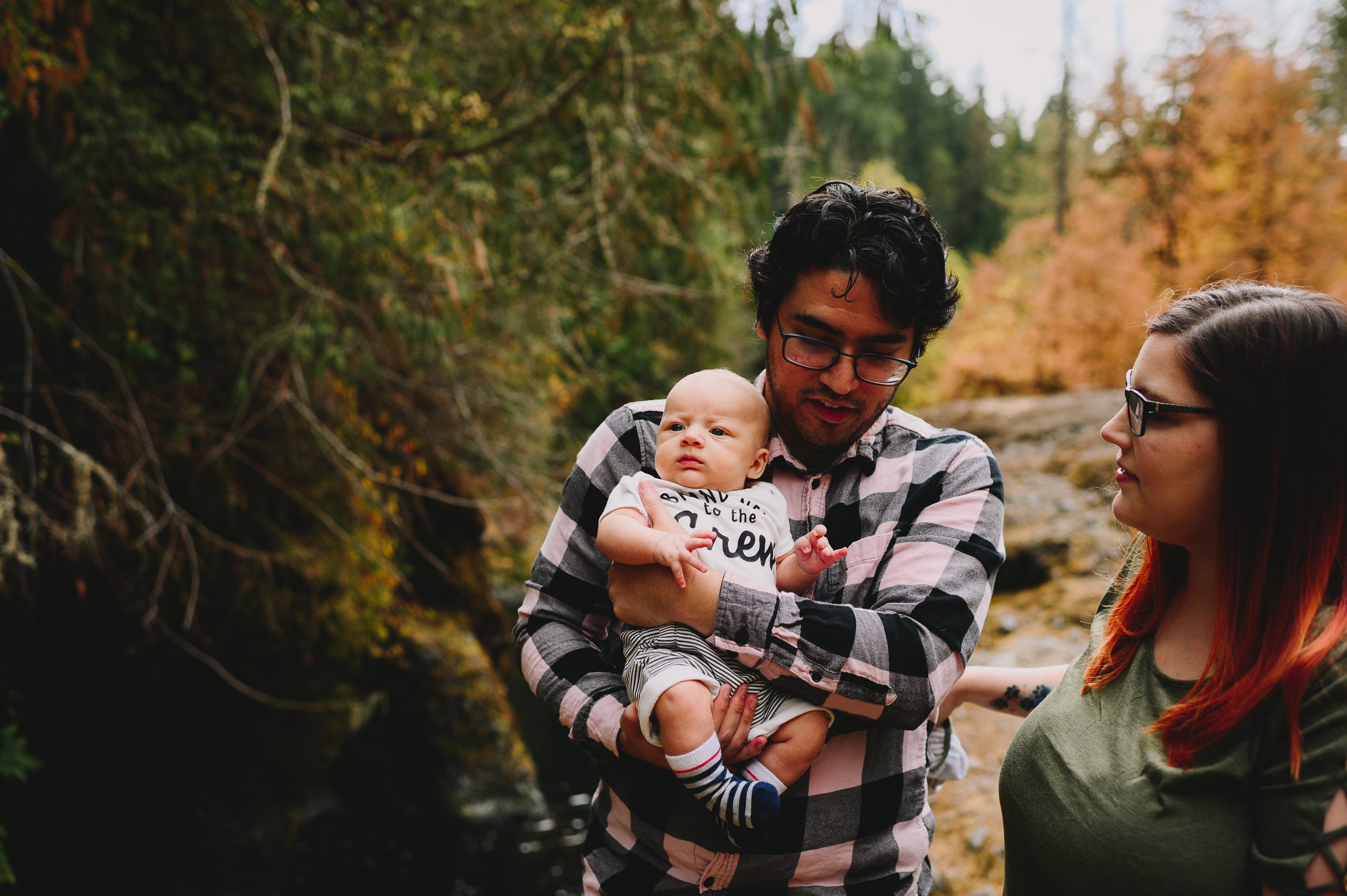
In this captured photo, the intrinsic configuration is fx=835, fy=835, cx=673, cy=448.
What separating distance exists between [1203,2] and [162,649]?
14557 mm

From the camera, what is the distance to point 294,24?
3789 millimetres

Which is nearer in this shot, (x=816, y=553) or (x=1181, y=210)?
(x=816, y=553)

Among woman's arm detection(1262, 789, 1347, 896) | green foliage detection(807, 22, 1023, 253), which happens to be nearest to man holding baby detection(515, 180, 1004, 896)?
woman's arm detection(1262, 789, 1347, 896)

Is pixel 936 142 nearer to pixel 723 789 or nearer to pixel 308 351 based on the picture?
pixel 308 351

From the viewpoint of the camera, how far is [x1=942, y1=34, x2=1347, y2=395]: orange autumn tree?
10.8 meters

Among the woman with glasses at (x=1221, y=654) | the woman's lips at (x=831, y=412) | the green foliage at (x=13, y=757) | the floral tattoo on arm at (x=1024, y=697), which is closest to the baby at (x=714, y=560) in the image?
the woman's lips at (x=831, y=412)

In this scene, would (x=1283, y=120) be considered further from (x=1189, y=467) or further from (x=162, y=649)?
(x=162, y=649)

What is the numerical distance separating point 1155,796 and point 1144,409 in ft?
1.86

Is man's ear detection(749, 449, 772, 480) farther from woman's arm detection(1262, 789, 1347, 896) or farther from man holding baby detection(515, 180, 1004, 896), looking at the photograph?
woman's arm detection(1262, 789, 1347, 896)

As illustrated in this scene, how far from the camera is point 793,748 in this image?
136 cm

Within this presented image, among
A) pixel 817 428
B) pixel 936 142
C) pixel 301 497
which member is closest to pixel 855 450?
pixel 817 428

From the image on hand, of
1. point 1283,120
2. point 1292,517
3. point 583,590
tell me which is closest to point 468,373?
point 583,590

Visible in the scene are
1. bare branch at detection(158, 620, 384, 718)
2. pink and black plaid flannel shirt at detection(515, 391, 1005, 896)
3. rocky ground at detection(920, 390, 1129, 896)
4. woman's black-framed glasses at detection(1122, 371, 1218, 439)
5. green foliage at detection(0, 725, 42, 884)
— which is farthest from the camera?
bare branch at detection(158, 620, 384, 718)

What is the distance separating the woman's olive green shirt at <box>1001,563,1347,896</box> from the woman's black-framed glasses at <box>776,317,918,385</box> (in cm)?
62
